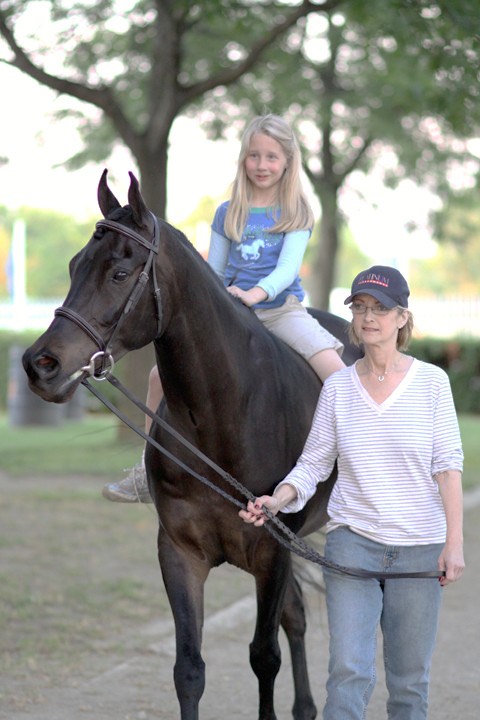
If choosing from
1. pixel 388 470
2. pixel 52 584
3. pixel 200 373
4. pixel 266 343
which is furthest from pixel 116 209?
pixel 52 584

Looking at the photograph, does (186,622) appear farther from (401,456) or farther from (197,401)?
(401,456)

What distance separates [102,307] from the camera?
345 centimetres

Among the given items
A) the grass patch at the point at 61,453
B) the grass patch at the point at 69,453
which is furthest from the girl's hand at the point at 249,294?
the grass patch at the point at 61,453

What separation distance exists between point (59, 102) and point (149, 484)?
12.0m

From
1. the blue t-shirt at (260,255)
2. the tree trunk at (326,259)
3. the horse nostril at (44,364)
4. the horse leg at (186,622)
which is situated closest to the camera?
the horse nostril at (44,364)

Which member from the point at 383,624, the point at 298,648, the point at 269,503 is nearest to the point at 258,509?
the point at 269,503

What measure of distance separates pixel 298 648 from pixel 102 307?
245 cm

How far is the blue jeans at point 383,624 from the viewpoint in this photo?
3.45m

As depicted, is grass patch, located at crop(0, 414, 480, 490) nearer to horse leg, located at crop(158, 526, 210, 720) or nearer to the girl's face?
the girl's face

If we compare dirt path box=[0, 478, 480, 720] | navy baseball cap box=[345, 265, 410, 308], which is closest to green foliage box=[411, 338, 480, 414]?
dirt path box=[0, 478, 480, 720]

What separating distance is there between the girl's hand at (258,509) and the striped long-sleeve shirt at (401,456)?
23 cm

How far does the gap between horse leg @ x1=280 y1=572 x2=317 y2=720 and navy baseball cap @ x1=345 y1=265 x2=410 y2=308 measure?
6.94 feet

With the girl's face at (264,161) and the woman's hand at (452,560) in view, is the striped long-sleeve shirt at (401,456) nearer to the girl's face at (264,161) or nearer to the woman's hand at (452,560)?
the woman's hand at (452,560)

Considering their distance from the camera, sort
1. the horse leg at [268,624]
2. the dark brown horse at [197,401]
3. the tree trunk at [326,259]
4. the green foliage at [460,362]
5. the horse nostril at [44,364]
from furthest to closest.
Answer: the green foliage at [460,362], the tree trunk at [326,259], the horse leg at [268,624], the dark brown horse at [197,401], the horse nostril at [44,364]
